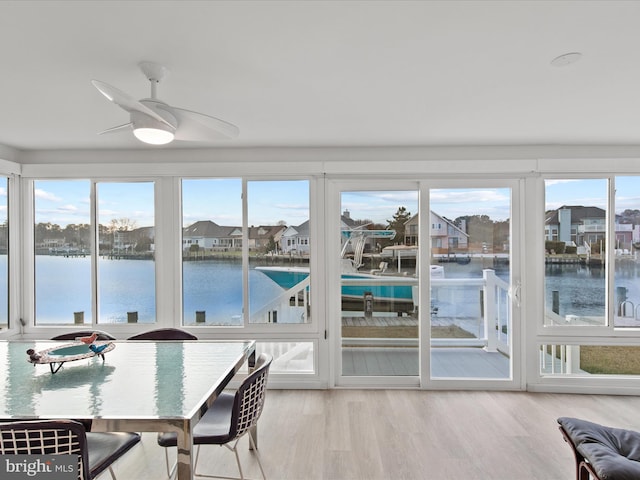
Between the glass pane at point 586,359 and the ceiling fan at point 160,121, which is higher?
the ceiling fan at point 160,121

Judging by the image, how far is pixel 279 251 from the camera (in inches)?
153

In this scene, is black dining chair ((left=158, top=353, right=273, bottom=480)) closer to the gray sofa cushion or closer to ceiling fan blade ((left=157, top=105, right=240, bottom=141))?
ceiling fan blade ((left=157, top=105, right=240, bottom=141))

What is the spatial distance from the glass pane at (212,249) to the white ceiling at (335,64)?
3.00 feet

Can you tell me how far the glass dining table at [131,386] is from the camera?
4.87ft

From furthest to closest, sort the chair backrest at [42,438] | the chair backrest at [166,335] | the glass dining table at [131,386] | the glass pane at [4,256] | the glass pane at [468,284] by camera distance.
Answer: the glass pane at [468,284]
the glass pane at [4,256]
the chair backrest at [166,335]
the glass dining table at [131,386]
the chair backrest at [42,438]

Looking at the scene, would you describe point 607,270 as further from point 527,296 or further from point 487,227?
point 487,227

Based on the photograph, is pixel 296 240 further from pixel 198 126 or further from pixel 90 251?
pixel 90 251

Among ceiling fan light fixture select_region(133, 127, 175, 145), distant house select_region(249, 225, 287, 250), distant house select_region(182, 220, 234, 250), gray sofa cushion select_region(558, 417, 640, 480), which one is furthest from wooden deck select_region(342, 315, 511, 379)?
ceiling fan light fixture select_region(133, 127, 175, 145)

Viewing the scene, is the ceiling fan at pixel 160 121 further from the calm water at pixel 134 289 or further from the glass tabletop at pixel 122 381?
the calm water at pixel 134 289

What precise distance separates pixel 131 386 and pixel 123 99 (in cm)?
132

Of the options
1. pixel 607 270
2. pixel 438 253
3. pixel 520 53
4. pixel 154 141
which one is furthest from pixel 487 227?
pixel 154 141

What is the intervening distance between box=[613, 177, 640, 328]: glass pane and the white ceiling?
827mm

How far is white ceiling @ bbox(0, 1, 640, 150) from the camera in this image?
152 cm

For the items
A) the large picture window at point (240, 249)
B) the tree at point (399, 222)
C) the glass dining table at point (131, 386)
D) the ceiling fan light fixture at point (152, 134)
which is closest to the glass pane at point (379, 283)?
the tree at point (399, 222)
